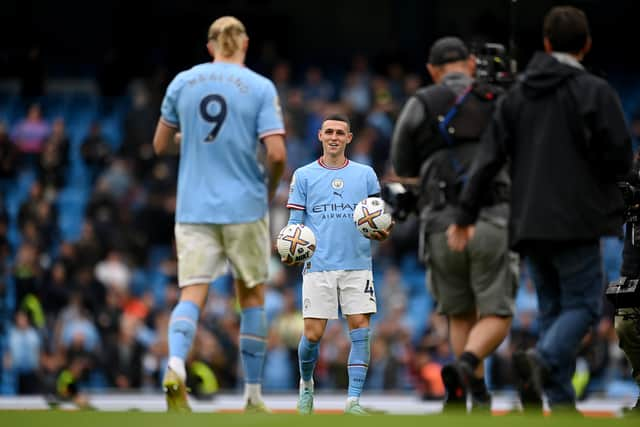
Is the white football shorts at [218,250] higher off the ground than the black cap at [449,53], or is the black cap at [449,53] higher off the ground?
the black cap at [449,53]

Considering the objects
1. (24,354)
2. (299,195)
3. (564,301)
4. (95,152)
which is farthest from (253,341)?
(95,152)

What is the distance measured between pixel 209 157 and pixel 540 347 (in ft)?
9.74

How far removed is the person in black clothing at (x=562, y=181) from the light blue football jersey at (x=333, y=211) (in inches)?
45.2

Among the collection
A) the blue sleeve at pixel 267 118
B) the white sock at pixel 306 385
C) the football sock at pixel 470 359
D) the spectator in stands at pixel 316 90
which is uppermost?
the spectator in stands at pixel 316 90

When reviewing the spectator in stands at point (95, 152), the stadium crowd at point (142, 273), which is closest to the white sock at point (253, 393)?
the stadium crowd at point (142, 273)

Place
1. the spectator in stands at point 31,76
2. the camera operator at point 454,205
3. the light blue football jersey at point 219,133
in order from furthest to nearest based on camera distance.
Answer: the spectator in stands at point 31,76
the camera operator at point 454,205
the light blue football jersey at point 219,133

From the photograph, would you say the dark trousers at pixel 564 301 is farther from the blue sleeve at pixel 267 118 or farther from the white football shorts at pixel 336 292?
the blue sleeve at pixel 267 118

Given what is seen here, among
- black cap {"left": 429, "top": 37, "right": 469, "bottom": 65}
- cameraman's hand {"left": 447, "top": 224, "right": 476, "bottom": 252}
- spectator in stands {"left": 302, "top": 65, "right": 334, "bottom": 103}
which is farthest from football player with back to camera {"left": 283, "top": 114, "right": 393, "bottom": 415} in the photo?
spectator in stands {"left": 302, "top": 65, "right": 334, "bottom": 103}

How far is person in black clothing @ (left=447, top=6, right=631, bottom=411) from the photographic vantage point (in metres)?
8.12

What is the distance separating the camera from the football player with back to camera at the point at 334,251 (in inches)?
368

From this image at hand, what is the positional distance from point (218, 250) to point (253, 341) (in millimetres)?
662

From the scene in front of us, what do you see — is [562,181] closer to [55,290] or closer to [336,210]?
[336,210]

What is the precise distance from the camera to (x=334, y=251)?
368 inches

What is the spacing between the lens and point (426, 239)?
10.7 meters
